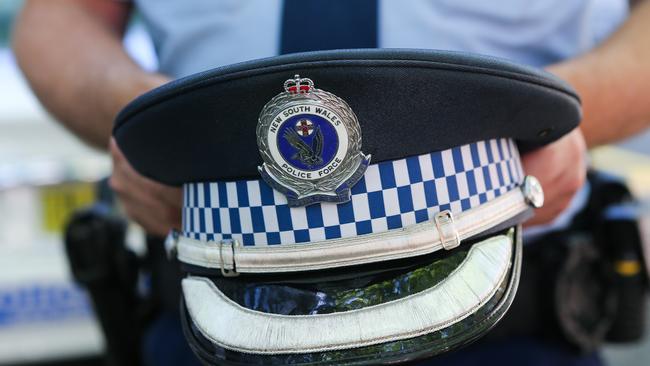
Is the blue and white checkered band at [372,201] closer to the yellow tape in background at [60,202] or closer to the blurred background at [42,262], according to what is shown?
the blurred background at [42,262]

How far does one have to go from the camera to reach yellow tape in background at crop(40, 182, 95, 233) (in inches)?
82.3

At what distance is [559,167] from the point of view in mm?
826

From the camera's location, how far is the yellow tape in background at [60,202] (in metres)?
2.09

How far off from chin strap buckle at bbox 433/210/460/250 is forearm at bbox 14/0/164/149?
18.3 inches

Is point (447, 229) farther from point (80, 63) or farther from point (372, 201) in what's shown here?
point (80, 63)

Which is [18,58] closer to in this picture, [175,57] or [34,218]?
[175,57]

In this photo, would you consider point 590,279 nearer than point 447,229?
No

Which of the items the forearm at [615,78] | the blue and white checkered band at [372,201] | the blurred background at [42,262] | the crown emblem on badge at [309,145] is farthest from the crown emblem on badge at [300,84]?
the blurred background at [42,262]

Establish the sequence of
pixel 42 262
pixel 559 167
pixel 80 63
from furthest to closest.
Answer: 1. pixel 42 262
2. pixel 80 63
3. pixel 559 167

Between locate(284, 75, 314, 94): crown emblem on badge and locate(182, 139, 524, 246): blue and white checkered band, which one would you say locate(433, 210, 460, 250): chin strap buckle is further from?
locate(284, 75, 314, 94): crown emblem on badge

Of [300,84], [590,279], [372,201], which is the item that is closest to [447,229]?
[372,201]

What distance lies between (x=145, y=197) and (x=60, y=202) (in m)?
1.35

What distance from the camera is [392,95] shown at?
667 mm

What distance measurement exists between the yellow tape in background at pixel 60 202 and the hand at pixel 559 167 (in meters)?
1.60
